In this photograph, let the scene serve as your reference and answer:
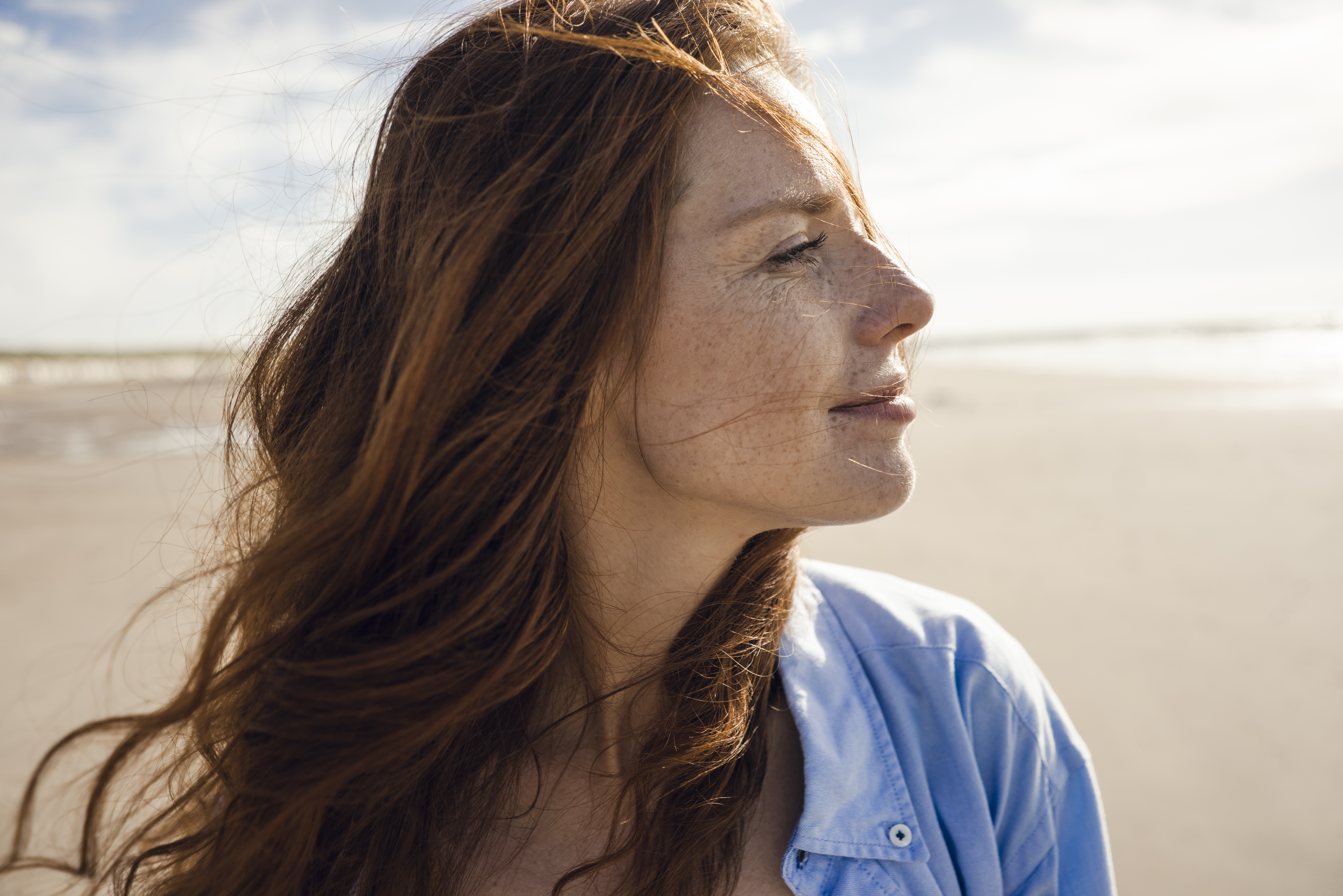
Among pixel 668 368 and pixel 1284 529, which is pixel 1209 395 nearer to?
pixel 1284 529

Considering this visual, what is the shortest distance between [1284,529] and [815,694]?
6.01m

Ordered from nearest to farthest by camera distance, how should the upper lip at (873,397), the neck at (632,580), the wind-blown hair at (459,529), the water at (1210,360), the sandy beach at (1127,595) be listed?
the wind-blown hair at (459,529) < the upper lip at (873,397) < the neck at (632,580) < the sandy beach at (1127,595) < the water at (1210,360)

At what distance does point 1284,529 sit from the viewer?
19.0ft

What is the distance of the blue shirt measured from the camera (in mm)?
1506

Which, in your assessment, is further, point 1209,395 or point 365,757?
point 1209,395

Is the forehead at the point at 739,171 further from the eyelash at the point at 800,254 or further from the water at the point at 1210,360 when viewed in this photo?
the water at the point at 1210,360

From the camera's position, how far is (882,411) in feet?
4.68

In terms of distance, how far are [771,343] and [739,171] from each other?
31 centimetres

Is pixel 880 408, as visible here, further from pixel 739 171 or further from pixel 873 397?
pixel 739 171

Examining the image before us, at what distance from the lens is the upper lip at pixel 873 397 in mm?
1411

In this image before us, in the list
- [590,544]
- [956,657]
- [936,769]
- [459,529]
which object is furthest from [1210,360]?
[459,529]

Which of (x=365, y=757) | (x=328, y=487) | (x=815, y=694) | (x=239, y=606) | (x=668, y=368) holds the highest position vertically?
(x=668, y=368)

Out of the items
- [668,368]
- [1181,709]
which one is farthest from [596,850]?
[1181,709]

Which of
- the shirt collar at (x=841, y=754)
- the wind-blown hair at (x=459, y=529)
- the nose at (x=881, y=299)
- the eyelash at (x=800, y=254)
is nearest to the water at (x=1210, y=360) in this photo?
the shirt collar at (x=841, y=754)
